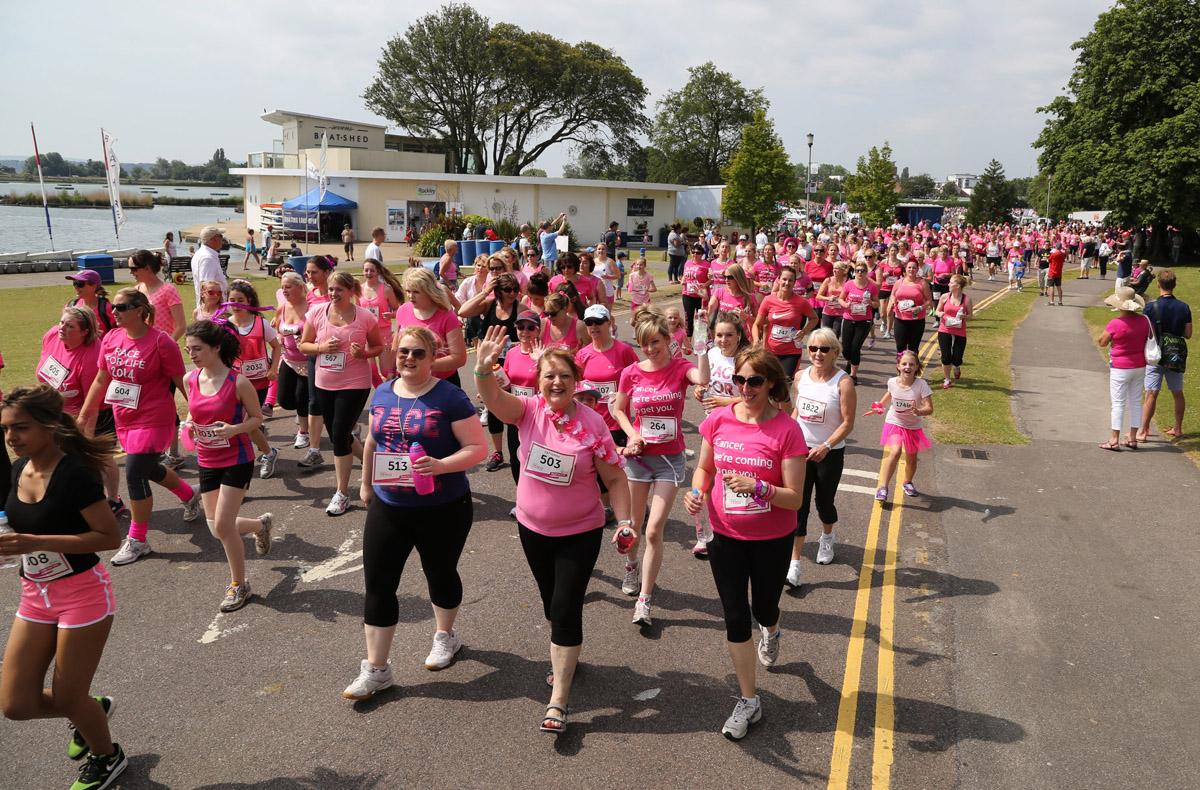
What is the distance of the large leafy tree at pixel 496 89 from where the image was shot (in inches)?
2518

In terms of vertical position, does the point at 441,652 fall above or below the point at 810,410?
A: below

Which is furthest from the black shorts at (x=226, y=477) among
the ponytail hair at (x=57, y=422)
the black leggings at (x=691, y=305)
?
the black leggings at (x=691, y=305)

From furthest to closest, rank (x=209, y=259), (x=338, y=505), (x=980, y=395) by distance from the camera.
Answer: (x=980, y=395)
(x=209, y=259)
(x=338, y=505)

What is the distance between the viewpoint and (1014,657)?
5.10m

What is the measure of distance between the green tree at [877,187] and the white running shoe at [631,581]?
50.1 m

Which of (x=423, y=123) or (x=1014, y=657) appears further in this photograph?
(x=423, y=123)

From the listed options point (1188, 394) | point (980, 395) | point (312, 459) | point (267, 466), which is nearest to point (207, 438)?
point (267, 466)

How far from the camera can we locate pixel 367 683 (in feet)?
14.4

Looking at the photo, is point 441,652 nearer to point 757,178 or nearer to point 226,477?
point 226,477

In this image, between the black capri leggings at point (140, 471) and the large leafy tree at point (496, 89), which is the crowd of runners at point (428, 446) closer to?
the black capri leggings at point (140, 471)

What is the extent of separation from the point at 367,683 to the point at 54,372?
13.3ft

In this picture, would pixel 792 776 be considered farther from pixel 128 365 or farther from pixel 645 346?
pixel 128 365

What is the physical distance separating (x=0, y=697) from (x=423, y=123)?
6821 cm

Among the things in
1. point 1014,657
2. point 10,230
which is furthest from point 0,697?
point 10,230
